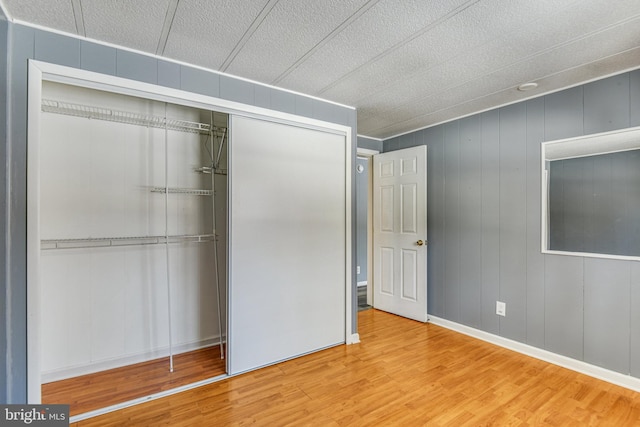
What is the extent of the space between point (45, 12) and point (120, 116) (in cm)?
89

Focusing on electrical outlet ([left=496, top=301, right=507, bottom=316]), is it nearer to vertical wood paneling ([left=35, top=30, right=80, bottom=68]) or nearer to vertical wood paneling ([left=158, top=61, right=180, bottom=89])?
vertical wood paneling ([left=158, top=61, right=180, bottom=89])

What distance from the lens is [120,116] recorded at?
8.06ft

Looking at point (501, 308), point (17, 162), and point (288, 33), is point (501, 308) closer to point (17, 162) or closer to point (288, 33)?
point (288, 33)

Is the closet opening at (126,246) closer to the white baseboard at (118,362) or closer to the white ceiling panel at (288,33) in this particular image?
the white baseboard at (118,362)

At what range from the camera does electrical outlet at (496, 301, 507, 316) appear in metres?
2.97

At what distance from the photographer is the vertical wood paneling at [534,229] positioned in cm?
272

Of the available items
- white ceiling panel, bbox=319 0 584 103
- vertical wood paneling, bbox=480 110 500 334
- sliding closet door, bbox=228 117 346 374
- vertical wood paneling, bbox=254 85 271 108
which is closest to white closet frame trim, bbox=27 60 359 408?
vertical wood paneling, bbox=254 85 271 108

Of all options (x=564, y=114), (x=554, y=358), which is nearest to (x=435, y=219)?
(x=564, y=114)

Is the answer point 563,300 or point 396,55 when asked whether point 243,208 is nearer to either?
point 396,55

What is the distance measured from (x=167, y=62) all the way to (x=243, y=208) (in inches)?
45.6

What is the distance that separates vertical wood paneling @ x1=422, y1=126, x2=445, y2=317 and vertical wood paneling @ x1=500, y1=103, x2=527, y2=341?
67 cm

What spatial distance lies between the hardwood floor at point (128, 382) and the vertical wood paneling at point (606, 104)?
11.7 feet

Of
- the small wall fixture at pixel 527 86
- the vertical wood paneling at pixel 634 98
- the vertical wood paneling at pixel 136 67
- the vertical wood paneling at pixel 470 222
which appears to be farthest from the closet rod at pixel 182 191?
the vertical wood paneling at pixel 634 98

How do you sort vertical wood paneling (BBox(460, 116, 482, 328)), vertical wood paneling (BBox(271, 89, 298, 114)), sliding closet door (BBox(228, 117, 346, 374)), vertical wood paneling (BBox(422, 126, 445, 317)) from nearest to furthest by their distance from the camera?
sliding closet door (BBox(228, 117, 346, 374))
vertical wood paneling (BBox(271, 89, 298, 114))
vertical wood paneling (BBox(460, 116, 482, 328))
vertical wood paneling (BBox(422, 126, 445, 317))
